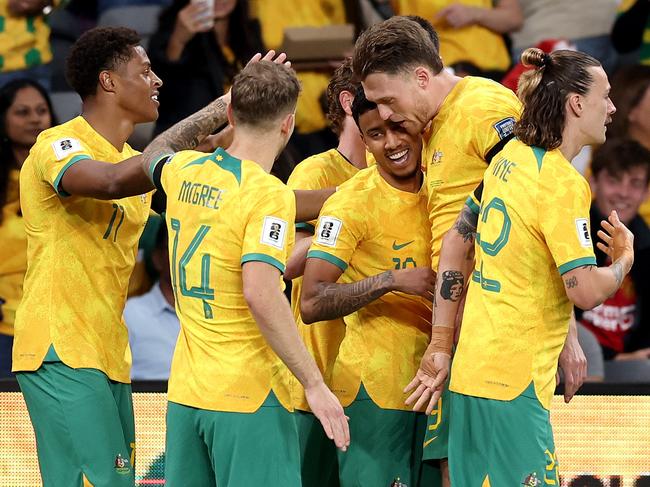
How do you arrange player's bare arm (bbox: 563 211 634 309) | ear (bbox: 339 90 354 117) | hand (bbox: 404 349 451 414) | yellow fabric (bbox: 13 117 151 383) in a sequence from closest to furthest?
player's bare arm (bbox: 563 211 634 309) → hand (bbox: 404 349 451 414) → yellow fabric (bbox: 13 117 151 383) → ear (bbox: 339 90 354 117)

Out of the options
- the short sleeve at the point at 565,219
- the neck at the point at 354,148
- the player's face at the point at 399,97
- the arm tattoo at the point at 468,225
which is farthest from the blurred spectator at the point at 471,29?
the short sleeve at the point at 565,219

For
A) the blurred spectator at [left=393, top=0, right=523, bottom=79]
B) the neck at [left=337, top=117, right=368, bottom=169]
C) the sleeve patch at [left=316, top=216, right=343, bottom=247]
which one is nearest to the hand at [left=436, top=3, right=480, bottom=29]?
the blurred spectator at [left=393, top=0, right=523, bottom=79]

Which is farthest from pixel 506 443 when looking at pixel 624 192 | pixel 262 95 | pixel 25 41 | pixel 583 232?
pixel 25 41

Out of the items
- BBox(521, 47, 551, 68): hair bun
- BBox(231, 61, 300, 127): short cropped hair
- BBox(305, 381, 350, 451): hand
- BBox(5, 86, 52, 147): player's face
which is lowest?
BBox(305, 381, 350, 451): hand

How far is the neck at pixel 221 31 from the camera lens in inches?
288

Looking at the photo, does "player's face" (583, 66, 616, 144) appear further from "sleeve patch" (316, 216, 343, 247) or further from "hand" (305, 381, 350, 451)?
"hand" (305, 381, 350, 451)

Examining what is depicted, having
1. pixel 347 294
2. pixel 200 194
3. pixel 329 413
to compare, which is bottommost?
pixel 329 413

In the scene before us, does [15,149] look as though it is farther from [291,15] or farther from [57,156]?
[57,156]

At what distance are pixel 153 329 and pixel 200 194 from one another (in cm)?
334

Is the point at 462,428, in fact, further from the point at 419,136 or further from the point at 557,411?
the point at 557,411

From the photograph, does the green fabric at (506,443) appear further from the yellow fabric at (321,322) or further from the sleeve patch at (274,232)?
the yellow fabric at (321,322)

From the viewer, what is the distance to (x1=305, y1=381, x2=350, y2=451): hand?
3.56 metres

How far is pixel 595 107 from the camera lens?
3.65 meters

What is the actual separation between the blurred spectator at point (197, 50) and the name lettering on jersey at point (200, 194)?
368 centimetres
